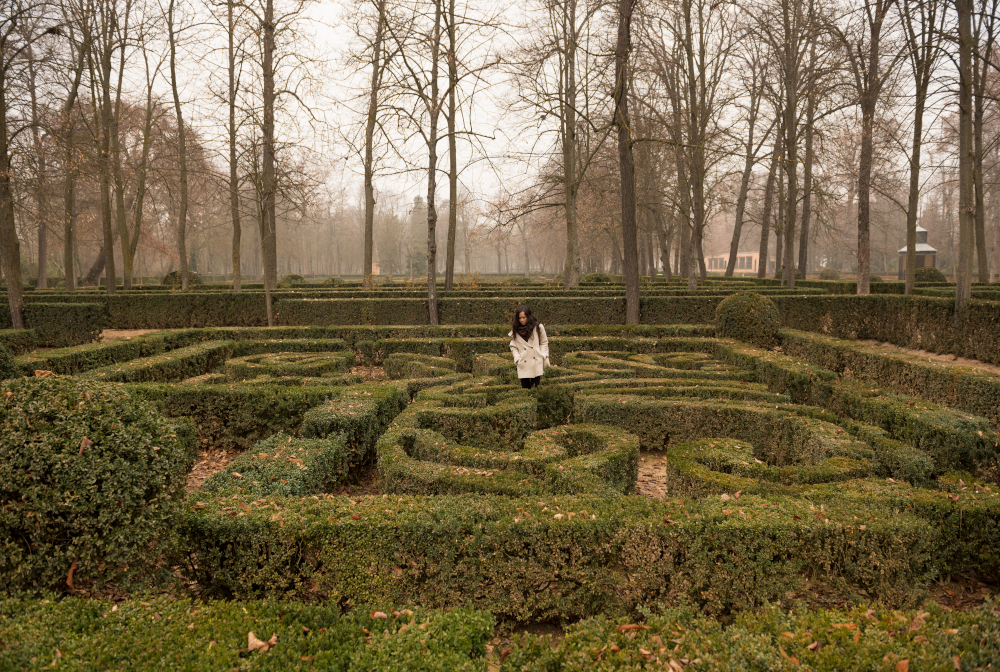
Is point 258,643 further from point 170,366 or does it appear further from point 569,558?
point 170,366

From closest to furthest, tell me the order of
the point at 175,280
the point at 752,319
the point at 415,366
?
1. the point at 415,366
2. the point at 752,319
3. the point at 175,280

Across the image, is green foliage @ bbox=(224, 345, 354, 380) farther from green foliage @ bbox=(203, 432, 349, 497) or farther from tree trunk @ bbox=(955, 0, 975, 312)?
tree trunk @ bbox=(955, 0, 975, 312)

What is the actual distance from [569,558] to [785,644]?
4.06 feet

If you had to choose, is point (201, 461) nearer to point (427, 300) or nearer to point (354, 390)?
point (354, 390)

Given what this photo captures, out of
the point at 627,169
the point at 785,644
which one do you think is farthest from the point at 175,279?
the point at 785,644

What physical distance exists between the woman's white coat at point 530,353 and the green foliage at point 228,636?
455 cm

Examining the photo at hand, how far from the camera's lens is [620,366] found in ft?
28.3

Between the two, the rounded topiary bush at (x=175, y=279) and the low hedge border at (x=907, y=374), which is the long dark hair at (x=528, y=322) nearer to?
the low hedge border at (x=907, y=374)

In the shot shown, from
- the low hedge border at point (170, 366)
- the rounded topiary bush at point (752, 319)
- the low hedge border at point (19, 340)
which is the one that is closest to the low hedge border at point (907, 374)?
the rounded topiary bush at point (752, 319)

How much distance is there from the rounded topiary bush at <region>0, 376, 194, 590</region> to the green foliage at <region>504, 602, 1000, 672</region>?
2.36m

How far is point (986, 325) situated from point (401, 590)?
14.0 meters

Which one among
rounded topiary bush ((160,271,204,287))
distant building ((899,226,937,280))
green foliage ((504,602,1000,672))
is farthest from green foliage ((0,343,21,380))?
distant building ((899,226,937,280))

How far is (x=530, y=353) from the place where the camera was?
746 centimetres

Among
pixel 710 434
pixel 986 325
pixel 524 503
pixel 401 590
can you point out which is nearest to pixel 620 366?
pixel 710 434
